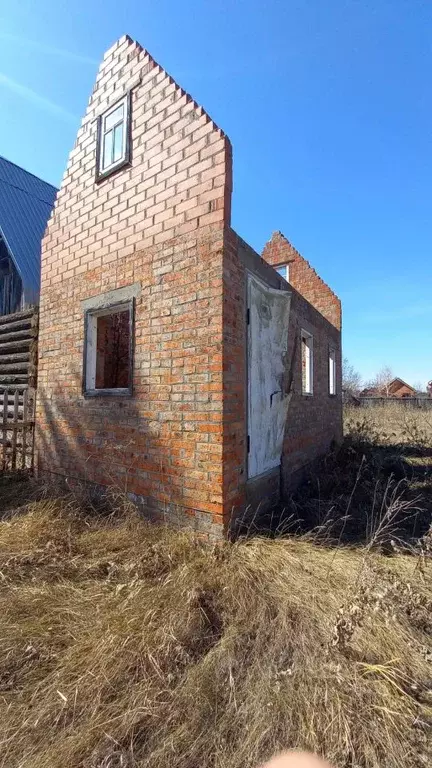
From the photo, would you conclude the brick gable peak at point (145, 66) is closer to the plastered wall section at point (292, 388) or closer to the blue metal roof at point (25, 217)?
the plastered wall section at point (292, 388)

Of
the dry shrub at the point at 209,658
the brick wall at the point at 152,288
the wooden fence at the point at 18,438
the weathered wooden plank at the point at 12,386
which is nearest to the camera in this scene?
the dry shrub at the point at 209,658

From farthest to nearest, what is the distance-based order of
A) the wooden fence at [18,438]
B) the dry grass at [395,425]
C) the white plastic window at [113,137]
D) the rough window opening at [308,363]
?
the dry grass at [395,425] < the rough window opening at [308,363] < the wooden fence at [18,438] < the white plastic window at [113,137]

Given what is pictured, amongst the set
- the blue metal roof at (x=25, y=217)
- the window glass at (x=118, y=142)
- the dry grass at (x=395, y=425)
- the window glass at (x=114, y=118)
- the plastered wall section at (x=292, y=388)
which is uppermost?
the blue metal roof at (x=25, y=217)

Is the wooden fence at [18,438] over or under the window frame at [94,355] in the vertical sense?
under

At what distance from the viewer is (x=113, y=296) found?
4.15 meters

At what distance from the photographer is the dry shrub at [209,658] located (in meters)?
1.48

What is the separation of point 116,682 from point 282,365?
370 centimetres

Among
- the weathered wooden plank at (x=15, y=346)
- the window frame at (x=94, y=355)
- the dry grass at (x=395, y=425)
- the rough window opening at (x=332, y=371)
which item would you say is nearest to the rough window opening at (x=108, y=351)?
the window frame at (x=94, y=355)

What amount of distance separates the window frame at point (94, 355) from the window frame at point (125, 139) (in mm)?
1620

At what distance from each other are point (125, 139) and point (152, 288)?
6.25 feet

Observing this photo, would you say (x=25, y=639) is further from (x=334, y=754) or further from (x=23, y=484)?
(x=23, y=484)

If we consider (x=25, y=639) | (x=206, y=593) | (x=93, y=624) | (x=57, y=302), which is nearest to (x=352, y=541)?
(x=206, y=593)

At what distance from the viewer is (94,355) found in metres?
4.51

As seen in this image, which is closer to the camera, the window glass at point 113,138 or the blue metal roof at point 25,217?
the window glass at point 113,138
